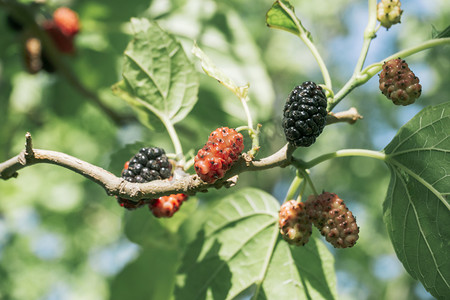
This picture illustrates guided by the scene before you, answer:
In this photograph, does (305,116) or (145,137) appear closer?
(305,116)

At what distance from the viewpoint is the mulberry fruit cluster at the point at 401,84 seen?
0.95 m

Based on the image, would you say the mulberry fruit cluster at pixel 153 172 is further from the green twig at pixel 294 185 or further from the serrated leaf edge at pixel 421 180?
the serrated leaf edge at pixel 421 180

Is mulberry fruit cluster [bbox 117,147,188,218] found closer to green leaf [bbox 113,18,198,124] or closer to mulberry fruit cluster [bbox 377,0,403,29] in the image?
green leaf [bbox 113,18,198,124]

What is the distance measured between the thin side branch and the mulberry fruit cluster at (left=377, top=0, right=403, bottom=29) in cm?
43

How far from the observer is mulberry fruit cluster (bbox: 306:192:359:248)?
3.32 ft

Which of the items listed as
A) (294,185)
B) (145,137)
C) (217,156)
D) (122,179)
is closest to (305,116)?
(217,156)

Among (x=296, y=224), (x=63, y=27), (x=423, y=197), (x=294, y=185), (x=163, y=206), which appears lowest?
(x=423, y=197)

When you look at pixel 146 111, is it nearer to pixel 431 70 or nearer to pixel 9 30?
pixel 9 30

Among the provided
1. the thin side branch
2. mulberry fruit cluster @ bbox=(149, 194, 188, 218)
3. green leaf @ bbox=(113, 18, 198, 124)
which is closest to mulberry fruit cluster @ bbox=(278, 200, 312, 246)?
the thin side branch

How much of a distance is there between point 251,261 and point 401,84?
2.15ft

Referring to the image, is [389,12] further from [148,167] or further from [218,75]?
[148,167]

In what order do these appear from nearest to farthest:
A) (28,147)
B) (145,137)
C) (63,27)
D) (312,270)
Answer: (28,147) → (312,270) → (63,27) → (145,137)

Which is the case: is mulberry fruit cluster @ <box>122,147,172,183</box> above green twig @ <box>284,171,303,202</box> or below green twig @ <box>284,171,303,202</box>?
above

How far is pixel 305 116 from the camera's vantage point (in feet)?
3.05
